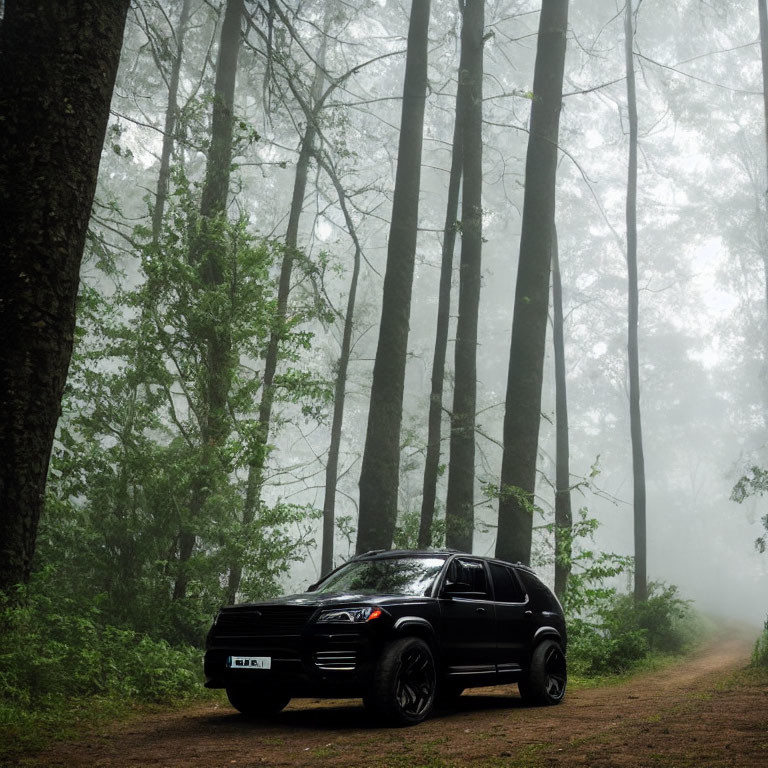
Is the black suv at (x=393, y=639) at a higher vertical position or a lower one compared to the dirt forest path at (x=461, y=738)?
higher

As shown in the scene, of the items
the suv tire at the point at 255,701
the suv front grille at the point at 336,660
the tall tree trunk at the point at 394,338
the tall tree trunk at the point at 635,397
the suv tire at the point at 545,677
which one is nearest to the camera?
the suv front grille at the point at 336,660

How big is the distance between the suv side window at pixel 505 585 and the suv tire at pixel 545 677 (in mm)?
617

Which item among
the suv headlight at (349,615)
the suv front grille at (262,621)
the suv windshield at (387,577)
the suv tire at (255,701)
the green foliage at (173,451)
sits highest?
the green foliage at (173,451)

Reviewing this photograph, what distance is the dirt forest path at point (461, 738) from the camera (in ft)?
17.8

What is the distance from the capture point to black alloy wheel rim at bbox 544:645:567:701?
370 inches

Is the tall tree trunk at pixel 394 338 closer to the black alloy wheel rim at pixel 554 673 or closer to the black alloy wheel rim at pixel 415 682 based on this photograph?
the black alloy wheel rim at pixel 554 673

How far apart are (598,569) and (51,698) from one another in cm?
1031

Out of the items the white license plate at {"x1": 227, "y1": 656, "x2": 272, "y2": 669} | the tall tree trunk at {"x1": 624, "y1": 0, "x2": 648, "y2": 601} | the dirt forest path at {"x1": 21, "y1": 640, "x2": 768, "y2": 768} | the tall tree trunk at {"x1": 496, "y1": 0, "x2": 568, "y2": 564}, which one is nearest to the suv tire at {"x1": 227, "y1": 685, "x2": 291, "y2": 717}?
the dirt forest path at {"x1": 21, "y1": 640, "x2": 768, "y2": 768}

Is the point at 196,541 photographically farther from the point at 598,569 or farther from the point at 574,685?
the point at 598,569

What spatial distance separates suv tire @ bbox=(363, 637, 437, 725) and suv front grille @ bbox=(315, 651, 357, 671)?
23cm

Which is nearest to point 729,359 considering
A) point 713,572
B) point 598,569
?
point 713,572

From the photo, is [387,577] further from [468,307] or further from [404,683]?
[468,307]

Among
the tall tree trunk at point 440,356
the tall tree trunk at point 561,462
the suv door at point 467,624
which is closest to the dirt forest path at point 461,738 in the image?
the suv door at point 467,624

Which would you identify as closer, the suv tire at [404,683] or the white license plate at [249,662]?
the suv tire at [404,683]
